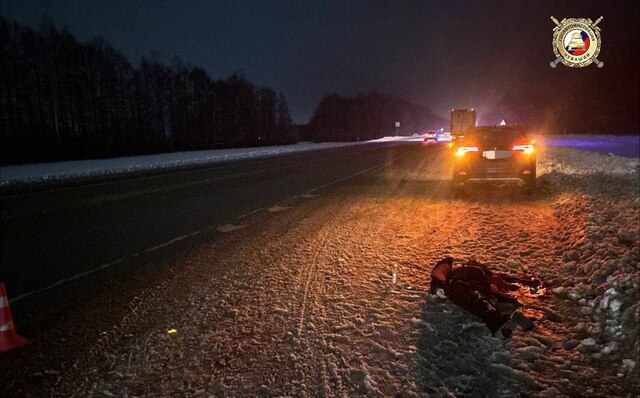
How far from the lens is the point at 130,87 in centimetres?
5209

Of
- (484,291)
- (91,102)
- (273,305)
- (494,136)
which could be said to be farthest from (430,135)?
(273,305)

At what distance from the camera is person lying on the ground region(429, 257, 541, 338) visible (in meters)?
3.35

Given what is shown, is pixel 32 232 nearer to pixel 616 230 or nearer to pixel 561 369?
pixel 561 369

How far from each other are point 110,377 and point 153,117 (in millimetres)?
59993

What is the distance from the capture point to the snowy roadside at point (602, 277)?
2924 millimetres

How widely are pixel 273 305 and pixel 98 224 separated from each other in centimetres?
561

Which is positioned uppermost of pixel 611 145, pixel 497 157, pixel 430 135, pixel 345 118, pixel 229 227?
pixel 345 118

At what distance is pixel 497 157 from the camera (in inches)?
348

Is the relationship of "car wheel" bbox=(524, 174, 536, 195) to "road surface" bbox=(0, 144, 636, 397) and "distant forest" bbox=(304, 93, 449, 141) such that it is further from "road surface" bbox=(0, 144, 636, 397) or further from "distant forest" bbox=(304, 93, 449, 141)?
"distant forest" bbox=(304, 93, 449, 141)

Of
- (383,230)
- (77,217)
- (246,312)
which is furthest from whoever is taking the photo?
(77,217)

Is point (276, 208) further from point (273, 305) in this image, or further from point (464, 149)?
point (273, 305)

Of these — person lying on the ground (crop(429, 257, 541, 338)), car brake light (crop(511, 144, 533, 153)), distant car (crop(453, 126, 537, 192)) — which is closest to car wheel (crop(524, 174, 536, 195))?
distant car (crop(453, 126, 537, 192))

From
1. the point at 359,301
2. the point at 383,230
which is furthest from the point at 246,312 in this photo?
the point at 383,230

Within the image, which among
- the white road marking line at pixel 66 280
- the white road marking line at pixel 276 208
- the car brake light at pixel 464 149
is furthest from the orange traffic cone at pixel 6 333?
the car brake light at pixel 464 149
